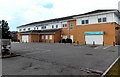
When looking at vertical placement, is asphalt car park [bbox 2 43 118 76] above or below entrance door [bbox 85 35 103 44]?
below

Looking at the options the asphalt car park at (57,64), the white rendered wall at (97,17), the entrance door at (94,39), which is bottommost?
the asphalt car park at (57,64)

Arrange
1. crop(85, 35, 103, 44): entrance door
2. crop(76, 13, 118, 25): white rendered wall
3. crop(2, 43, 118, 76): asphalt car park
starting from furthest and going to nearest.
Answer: crop(85, 35, 103, 44): entrance door
crop(76, 13, 118, 25): white rendered wall
crop(2, 43, 118, 76): asphalt car park

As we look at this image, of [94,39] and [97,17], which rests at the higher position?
[97,17]

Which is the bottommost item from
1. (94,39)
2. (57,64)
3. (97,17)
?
(57,64)

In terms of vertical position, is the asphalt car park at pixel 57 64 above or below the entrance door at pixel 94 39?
below

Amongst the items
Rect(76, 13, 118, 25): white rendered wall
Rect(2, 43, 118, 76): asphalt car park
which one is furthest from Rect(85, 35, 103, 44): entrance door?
Rect(2, 43, 118, 76): asphalt car park

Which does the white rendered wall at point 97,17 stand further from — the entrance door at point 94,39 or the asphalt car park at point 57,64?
the asphalt car park at point 57,64

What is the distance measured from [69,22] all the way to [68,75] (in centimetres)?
2899

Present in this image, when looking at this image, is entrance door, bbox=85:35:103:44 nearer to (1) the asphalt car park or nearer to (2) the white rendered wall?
(2) the white rendered wall

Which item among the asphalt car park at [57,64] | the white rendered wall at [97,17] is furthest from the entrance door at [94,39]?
the asphalt car park at [57,64]

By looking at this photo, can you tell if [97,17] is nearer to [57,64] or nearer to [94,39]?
[94,39]

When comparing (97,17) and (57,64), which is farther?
(97,17)

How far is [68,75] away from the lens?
5.42 m

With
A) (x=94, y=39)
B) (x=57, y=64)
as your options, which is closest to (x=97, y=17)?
(x=94, y=39)
